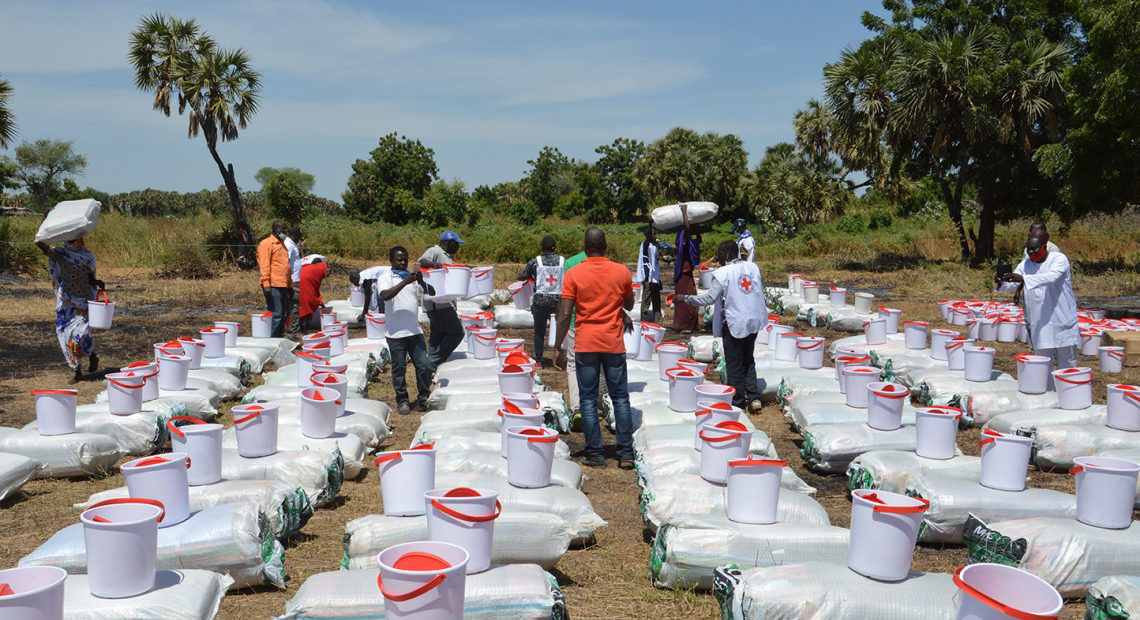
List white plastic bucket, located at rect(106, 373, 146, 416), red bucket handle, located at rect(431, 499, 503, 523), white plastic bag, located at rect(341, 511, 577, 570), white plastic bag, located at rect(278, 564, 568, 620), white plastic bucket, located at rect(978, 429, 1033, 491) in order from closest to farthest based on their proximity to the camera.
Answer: white plastic bag, located at rect(278, 564, 568, 620) → red bucket handle, located at rect(431, 499, 503, 523) → white plastic bag, located at rect(341, 511, 577, 570) → white plastic bucket, located at rect(978, 429, 1033, 491) → white plastic bucket, located at rect(106, 373, 146, 416)

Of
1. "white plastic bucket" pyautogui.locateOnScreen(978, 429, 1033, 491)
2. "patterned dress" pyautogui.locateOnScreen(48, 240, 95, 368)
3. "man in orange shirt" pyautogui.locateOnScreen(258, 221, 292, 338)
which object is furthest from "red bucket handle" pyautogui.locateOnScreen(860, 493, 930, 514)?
"man in orange shirt" pyautogui.locateOnScreen(258, 221, 292, 338)

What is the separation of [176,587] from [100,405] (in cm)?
368

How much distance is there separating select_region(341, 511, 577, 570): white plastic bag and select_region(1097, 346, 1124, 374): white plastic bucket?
7.08 meters

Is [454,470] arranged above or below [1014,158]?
below

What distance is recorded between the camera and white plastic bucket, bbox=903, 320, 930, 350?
27.0 feet

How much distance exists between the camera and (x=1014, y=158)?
69.2 feet

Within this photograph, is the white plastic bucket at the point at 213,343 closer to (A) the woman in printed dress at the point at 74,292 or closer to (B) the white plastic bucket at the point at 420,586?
(A) the woman in printed dress at the point at 74,292

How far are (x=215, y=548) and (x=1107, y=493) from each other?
390 cm

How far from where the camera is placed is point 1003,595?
2502mm

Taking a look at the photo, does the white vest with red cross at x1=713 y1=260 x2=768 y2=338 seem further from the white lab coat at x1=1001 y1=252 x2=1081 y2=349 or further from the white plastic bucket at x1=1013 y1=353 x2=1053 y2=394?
the white lab coat at x1=1001 y1=252 x2=1081 y2=349

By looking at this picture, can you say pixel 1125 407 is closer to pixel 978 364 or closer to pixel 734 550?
pixel 978 364

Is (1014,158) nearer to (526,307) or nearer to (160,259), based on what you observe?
(526,307)

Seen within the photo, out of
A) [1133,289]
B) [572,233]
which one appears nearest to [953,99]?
[1133,289]

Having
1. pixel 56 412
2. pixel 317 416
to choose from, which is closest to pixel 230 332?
pixel 56 412
